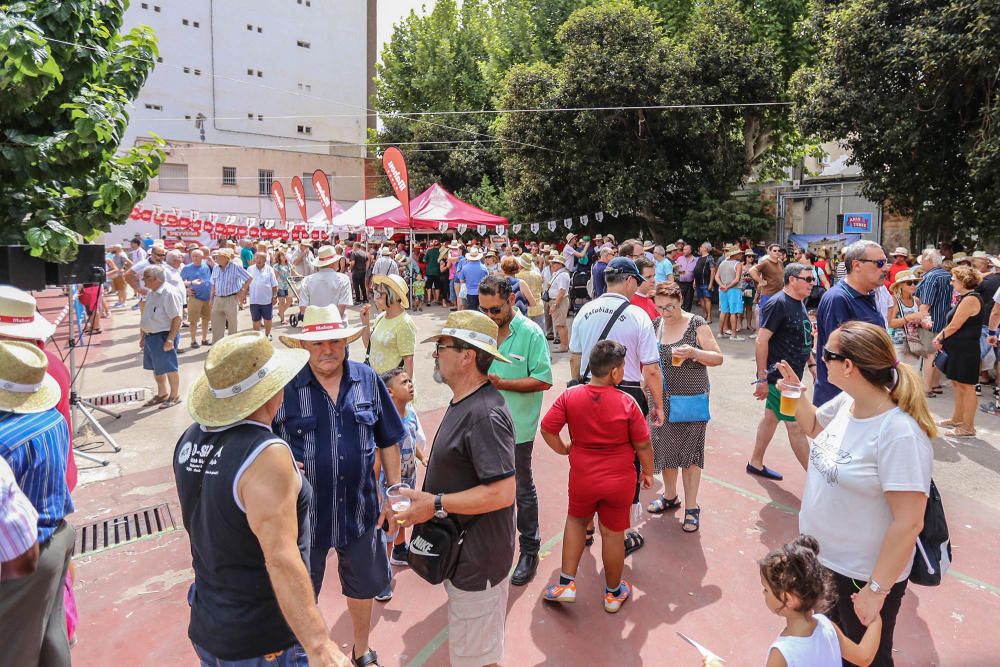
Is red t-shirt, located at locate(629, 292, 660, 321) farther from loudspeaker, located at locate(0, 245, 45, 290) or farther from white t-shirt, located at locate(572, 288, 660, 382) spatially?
loudspeaker, located at locate(0, 245, 45, 290)

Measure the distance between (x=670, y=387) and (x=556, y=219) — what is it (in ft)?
54.0

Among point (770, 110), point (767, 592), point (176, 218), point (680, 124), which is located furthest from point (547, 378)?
point (176, 218)

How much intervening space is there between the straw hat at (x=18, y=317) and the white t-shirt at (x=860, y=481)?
3716 mm

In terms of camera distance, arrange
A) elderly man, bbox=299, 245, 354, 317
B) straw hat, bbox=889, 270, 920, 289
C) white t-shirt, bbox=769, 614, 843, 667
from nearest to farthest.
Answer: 1. white t-shirt, bbox=769, 614, 843, 667
2. straw hat, bbox=889, 270, 920, 289
3. elderly man, bbox=299, 245, 354, 317

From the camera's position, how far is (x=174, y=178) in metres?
33.1

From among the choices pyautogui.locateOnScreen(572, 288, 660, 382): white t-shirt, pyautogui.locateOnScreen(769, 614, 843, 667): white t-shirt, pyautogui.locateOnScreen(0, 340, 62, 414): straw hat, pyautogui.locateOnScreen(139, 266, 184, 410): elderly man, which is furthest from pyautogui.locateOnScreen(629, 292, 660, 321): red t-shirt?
pyautogui.locateOnScreen(139, 266, 184, 410): elderly man

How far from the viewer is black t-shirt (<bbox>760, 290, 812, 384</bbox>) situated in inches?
204

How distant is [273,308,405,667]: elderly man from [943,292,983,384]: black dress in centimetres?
617

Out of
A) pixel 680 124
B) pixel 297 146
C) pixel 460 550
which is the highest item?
pixel 297 146

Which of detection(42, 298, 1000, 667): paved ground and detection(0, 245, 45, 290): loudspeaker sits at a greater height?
detection(0, 245, 45, 290): loudspeaker

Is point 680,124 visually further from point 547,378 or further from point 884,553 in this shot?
point 884,553

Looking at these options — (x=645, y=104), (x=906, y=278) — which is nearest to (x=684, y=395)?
(x=906, y=278)

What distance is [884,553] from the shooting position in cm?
234

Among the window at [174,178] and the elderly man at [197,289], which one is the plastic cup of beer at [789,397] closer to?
the elderly man at [197,289]
